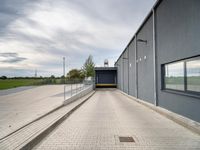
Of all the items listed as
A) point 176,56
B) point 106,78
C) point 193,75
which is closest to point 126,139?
point 193,75

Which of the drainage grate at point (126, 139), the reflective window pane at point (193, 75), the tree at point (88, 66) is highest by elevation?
the tree at point (88, 66)

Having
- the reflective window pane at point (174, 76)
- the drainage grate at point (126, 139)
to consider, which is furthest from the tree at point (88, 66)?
the drainage grate at point (126, 139)

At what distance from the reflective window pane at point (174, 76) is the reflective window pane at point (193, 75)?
607 mm

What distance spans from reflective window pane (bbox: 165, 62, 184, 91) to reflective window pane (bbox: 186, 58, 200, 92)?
1.99 ft

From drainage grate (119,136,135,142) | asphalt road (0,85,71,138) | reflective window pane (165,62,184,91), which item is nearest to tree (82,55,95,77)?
asphalt road (0,85,71,138)

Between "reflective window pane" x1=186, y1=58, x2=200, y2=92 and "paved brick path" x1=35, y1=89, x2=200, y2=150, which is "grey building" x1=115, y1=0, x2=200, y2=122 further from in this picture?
"paved brick path" x1=35, y1=89, x2=200, y2=150

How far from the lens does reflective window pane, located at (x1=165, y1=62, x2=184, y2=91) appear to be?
317 inches

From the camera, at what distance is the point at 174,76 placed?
8.78 meters

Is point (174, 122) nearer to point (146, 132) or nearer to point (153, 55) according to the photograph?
point (146, 132)

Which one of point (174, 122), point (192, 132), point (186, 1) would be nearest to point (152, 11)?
point (186, 1)

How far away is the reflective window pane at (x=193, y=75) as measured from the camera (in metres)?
6.56

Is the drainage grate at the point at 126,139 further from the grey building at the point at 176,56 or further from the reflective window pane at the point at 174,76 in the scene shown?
the reflective window pane at the point at 174,76

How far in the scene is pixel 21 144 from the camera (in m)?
4.58

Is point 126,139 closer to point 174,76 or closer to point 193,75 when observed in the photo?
point 193,75
